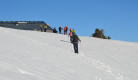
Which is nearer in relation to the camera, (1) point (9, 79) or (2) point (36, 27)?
(1) point (9, 79)

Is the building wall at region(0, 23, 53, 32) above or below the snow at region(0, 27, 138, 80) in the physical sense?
above

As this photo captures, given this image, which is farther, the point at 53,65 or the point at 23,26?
the point at 23,26

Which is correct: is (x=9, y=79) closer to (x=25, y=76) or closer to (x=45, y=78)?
(x=25, y=76)

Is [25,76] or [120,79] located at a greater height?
[25,76]

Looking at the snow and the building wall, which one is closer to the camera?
the snow

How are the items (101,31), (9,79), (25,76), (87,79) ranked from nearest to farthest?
(9,79) → (25,76) → (87,79) → (101,31)

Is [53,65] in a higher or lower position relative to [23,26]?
lower

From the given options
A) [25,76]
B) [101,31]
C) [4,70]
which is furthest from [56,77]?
[101,31]

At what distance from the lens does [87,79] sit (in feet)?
25.0

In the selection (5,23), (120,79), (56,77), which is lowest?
(120,79)

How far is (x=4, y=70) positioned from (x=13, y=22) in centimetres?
5713

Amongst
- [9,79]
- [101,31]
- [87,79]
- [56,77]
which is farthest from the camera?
[101,31]

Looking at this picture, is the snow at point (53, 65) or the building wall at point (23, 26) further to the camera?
the building wall at point (23, 26)

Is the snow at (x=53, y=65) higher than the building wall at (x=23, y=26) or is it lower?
lower
